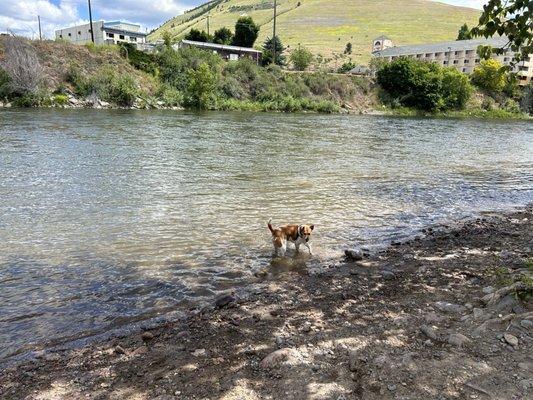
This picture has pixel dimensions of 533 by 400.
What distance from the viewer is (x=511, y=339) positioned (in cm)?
430

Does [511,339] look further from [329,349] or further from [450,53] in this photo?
[450,53]

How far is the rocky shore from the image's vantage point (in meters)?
3.86

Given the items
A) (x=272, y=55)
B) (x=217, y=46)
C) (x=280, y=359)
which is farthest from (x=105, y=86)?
(x=280, y=359)

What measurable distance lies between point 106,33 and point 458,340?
108 m

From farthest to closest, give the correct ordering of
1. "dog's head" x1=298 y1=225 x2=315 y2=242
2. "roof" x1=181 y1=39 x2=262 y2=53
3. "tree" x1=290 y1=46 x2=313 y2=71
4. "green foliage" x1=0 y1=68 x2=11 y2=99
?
"tree" x1=290 y1=46 x2=313 y2=71, "roof" x1=181 y1=39 x2=262 y2=53, "green foliage" x1=0 y1=68 x2=11 y2=99, "dog's head" x1=298 y1=225 x2=315 y2=242

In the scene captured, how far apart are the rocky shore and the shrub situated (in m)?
49.6

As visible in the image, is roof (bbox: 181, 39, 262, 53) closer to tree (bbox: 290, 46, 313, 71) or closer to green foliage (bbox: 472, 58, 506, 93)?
tree (bbox: 290, 46, 313, 71)

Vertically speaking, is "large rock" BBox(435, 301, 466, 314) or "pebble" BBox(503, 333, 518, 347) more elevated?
"pebble" BBox(503, 333, 518, 347)

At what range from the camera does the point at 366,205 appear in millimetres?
12125

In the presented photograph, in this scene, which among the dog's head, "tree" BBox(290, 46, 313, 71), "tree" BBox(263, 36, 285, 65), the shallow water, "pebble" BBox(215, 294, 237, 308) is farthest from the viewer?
"tree" BBox(290, 46, 313, 71)

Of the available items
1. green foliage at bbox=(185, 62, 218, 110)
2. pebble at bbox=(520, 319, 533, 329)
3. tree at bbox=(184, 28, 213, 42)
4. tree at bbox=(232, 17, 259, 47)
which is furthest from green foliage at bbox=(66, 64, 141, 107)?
tree at bbox=(232, 17, 259, 47)

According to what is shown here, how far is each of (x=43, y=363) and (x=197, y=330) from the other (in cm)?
173

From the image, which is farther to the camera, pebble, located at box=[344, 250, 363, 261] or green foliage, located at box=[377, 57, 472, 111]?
green foliage, located at box=[377, 57, 472, 111]

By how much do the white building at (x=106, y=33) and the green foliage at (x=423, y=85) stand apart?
2180 inches
